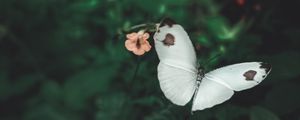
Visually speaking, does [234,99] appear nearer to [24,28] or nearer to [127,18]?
[127,18]

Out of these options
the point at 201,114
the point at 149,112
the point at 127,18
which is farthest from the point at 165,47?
the point at 127,18

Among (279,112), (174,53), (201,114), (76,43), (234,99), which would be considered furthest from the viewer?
(76,43)

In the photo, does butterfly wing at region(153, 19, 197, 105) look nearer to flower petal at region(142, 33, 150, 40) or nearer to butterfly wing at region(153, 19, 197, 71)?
butterfly wing at region(153, 19, 197, 71)

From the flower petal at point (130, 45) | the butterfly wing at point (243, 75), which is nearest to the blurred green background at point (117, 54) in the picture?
the flower petal at point (130, 45)

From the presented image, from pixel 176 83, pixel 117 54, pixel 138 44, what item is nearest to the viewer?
pixel 176 83

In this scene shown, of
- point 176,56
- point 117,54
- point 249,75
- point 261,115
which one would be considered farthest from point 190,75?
point 117,54

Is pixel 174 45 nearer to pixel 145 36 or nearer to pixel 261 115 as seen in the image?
pixel 145 36
